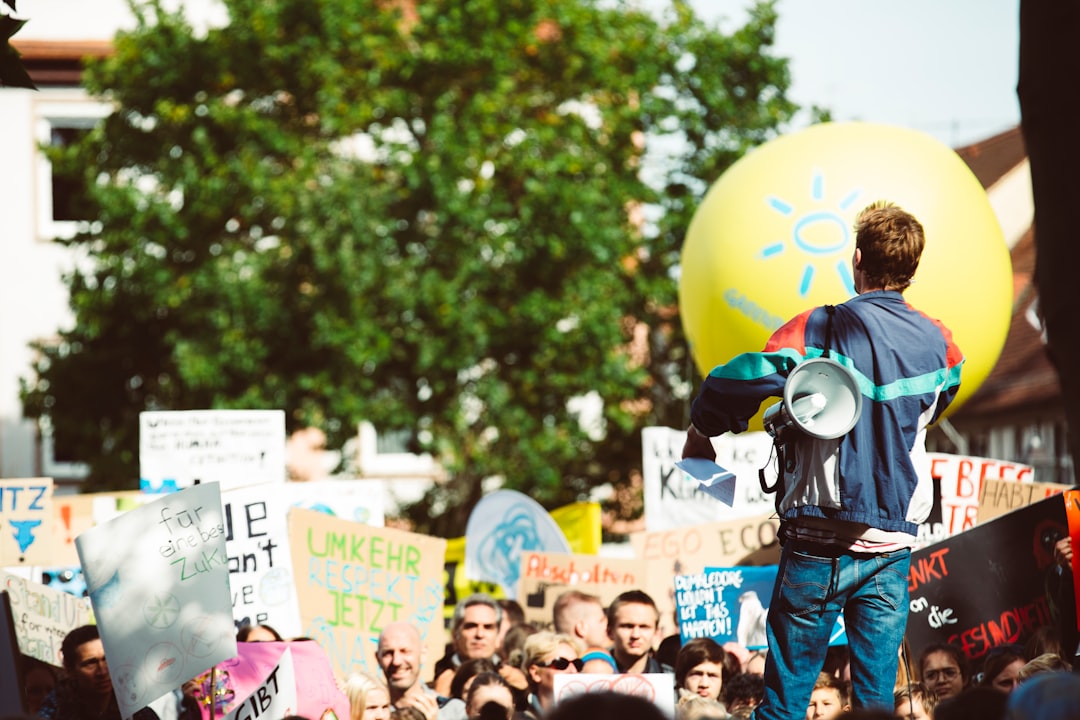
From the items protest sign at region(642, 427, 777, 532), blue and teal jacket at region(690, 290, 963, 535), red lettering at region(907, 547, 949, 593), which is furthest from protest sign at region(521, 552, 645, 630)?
blue and teal jacket at region(690, 290, 963, 535)

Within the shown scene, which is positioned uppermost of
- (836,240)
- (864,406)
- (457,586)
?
(836,240)

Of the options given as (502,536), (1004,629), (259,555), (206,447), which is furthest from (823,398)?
(502,536)

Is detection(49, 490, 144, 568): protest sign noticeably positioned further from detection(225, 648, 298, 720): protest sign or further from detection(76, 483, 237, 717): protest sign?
detection(225, 648, 298, 720): protest sign

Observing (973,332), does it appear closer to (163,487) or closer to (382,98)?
(163,487)

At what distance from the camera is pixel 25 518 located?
8977mm

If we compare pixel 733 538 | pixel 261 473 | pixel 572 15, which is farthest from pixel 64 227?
pixel 733 538

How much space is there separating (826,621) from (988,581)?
2.96 metres

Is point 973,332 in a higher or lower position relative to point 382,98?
lower

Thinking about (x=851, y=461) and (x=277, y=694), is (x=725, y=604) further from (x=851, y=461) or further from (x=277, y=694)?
(x=851, y=461)

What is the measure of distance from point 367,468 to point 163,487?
17.6 m

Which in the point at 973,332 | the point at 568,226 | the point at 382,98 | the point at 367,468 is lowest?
the point at 367,468

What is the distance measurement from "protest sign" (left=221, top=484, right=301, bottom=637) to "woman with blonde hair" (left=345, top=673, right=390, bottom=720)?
224 cm

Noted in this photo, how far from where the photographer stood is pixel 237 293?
1811 centimetres

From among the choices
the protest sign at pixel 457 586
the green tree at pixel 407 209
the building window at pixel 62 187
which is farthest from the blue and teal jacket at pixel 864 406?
the building window at pixel 62 187
